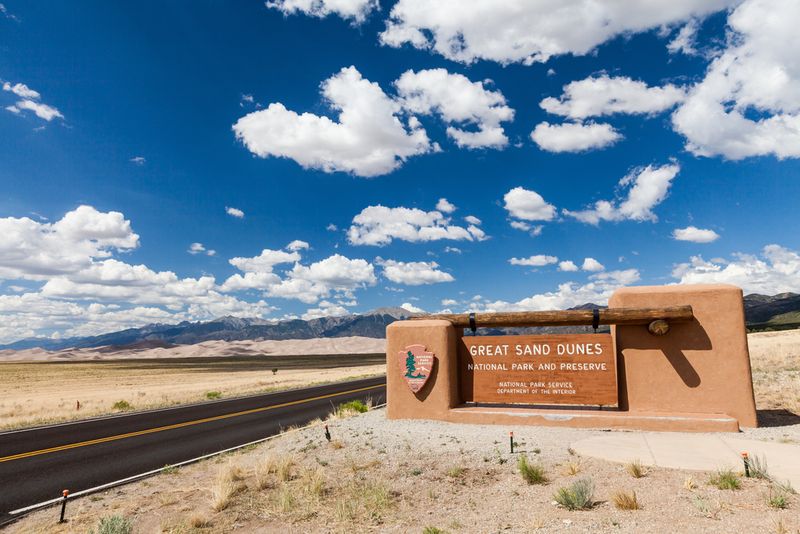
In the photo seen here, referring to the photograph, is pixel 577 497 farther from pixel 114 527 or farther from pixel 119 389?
pixel 119 389

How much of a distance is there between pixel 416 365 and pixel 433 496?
5.63 meters

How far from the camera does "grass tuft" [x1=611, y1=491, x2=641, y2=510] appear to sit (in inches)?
249

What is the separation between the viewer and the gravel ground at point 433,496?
6.14 m

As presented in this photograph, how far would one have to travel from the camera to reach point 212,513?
7562 millimetres

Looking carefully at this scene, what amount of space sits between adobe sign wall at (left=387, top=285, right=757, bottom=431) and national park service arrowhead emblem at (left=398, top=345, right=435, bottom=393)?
0.09 feet

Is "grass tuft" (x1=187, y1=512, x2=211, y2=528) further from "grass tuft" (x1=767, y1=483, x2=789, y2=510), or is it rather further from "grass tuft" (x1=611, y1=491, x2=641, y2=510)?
"grass tuft" (x1=767, y1=483, x2=789, y2=510)

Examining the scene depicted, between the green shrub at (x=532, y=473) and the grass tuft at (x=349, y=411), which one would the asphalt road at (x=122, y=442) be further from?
the green shrub at (x=532, y=473)

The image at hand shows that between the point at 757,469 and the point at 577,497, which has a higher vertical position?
the point at 757,469

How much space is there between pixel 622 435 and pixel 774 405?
302 inches

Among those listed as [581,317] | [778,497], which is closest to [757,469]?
[778,497]

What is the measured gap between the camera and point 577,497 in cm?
650

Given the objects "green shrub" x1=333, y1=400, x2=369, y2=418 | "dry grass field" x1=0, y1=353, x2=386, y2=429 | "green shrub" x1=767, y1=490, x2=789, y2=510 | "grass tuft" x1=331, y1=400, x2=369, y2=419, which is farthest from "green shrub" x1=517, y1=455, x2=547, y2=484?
"dry grass field" x1=0, y1=353, x2=386, y2=429

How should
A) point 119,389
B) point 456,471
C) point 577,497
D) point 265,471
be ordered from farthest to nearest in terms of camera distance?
point 119,389
point 265,471
point 456,471
point 577,497

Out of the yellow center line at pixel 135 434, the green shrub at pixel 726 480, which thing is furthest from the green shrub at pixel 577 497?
the yellow center line at pixel 135 434
